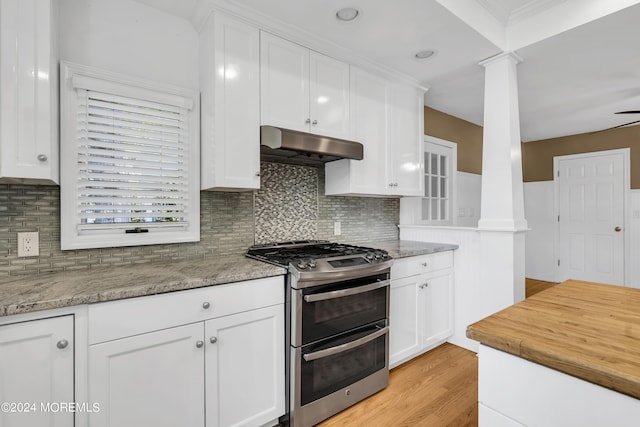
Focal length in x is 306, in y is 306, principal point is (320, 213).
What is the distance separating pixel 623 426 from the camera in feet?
2.12

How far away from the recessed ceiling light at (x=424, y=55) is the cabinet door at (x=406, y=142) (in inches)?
13.0

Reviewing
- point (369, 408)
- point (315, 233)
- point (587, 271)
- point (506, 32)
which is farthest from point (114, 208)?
point (587, 271)

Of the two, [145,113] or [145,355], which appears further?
[145,113]

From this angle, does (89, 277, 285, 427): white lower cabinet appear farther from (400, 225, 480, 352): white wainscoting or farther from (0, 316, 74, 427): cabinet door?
(400, 225, 480, 352): white wainscoting

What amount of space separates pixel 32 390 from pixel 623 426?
5.88 feet

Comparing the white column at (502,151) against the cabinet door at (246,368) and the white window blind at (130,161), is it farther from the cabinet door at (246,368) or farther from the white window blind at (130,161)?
the white window blind at (130,161)

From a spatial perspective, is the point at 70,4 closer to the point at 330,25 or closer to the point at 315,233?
the point at 330,25

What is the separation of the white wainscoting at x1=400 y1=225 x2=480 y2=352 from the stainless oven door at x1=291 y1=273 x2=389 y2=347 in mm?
1062

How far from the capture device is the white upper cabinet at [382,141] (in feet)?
8.30

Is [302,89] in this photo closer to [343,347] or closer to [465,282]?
[343,347]

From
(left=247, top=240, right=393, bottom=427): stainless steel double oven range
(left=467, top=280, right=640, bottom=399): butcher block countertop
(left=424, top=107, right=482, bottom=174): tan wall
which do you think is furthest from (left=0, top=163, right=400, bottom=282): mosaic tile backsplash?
(left=467, top=280, right=640, bottom=399): butcher block countertop

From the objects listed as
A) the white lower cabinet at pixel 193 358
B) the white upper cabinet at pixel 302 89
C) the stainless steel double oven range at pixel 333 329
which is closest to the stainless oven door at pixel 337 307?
the stainless steel double oven range at pixel 333 329

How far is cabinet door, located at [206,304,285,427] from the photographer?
150 cm

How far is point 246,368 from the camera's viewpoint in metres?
1.59
